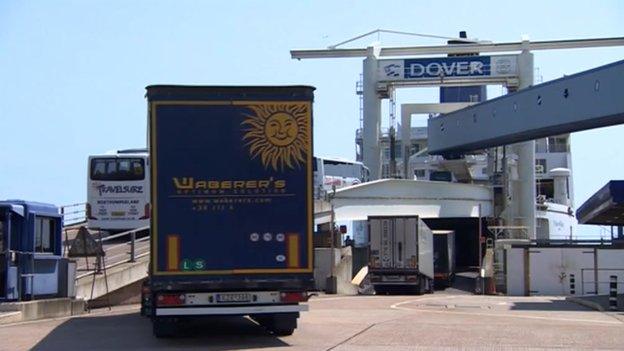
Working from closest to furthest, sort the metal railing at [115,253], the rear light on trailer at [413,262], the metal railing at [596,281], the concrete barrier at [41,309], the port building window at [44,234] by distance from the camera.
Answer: the concrete barrier at [41,309] → the port building window at [44,234] → the metal railing at [115,253] → the rear light on trailer at [413,262] → the metal railing at [596,281]

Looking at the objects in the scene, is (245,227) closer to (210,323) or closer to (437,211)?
(210,323)

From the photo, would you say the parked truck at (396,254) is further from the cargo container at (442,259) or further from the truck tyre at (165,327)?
the truck tyre at (165,327)

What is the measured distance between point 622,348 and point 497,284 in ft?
103

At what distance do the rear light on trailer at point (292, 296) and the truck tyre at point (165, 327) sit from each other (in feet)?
5.79

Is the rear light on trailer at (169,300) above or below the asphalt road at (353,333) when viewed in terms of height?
above

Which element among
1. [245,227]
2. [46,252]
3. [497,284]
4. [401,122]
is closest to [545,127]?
[497,284]

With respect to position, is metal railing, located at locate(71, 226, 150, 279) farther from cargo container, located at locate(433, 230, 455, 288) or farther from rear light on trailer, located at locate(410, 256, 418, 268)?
cargo container, located at locate(433, 230, 455, 288)

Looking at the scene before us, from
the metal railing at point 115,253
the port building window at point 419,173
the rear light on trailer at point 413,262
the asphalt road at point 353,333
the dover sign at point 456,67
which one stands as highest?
the dover sign at point 456,67

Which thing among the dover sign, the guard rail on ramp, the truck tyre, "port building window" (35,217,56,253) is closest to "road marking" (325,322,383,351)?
the truck tyre

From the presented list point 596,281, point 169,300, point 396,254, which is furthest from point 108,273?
point 596,281

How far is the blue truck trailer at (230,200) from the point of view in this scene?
549 inches

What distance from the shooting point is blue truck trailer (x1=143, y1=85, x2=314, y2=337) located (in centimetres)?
1395

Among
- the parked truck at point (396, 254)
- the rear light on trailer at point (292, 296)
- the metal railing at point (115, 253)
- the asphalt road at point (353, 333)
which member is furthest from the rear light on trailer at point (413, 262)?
the rear light on trailer at point (292, 296)

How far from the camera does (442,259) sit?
4625 centimetres
